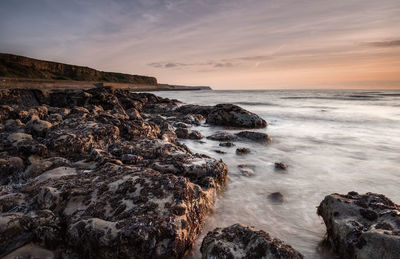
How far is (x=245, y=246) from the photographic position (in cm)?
214

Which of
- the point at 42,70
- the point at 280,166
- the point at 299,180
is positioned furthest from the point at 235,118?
the point at 42,70

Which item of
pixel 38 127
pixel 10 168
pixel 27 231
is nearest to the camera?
pixel 27 231

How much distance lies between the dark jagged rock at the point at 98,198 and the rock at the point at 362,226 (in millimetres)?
1596

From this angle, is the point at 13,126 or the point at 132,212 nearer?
the point at 132,212

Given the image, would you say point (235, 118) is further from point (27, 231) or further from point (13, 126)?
point (27, 231)

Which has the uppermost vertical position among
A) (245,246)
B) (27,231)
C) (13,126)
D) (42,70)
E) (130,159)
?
(42,70)

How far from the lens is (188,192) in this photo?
2742 mm

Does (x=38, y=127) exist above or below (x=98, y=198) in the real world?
above

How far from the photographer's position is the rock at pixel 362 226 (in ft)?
6.44

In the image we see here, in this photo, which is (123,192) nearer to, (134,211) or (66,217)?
(134,211)

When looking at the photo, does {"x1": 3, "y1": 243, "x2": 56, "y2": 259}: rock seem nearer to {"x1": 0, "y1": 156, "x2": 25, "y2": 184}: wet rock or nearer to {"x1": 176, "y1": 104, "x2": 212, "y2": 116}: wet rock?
{"x1": 0, "y1": 156, "x2": 25, "y2": 184}: wet rock

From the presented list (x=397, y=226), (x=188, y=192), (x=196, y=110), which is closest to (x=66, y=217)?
(x=188, y=192)

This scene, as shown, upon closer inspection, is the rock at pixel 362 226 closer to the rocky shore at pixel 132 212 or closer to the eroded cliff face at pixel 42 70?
the rocky shore at pixel 132 212

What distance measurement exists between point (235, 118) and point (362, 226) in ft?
29.0
